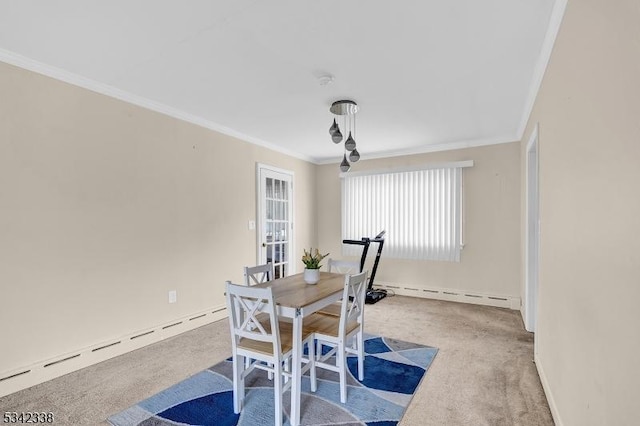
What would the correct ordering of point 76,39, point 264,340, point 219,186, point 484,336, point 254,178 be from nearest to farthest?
point 264,340, point 76,39, point 484,336, point 219,186, point 254,178

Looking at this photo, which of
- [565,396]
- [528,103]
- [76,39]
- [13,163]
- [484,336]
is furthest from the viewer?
[484,336]

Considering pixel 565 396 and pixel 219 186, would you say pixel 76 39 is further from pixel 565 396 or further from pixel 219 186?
pixel 565 396

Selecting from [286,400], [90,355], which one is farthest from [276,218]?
[286,400]

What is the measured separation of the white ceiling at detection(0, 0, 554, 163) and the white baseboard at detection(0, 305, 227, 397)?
2.29m

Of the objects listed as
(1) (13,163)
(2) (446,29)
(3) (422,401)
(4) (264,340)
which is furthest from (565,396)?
(1) (13,163)

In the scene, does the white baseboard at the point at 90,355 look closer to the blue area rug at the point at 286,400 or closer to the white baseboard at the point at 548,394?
the blue area rug at the point at 286,400

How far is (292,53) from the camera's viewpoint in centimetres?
229

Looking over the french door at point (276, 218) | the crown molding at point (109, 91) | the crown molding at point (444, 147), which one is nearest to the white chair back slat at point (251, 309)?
the crown molding at point (109, 91)

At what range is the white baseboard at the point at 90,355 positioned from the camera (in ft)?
7.67

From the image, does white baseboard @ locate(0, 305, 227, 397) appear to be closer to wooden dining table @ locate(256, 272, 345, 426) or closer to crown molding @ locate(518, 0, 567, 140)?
wooden dining table @ locate(256, 272, 345, 426)

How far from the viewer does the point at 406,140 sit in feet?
15.4

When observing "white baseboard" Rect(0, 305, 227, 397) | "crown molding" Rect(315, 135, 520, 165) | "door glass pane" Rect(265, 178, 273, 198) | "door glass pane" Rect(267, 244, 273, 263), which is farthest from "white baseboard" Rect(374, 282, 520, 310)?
"white baseboard" Rect(0, 305, 227, 397)

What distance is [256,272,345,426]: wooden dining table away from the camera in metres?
1.97

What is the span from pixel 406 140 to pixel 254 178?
90.7 inches
